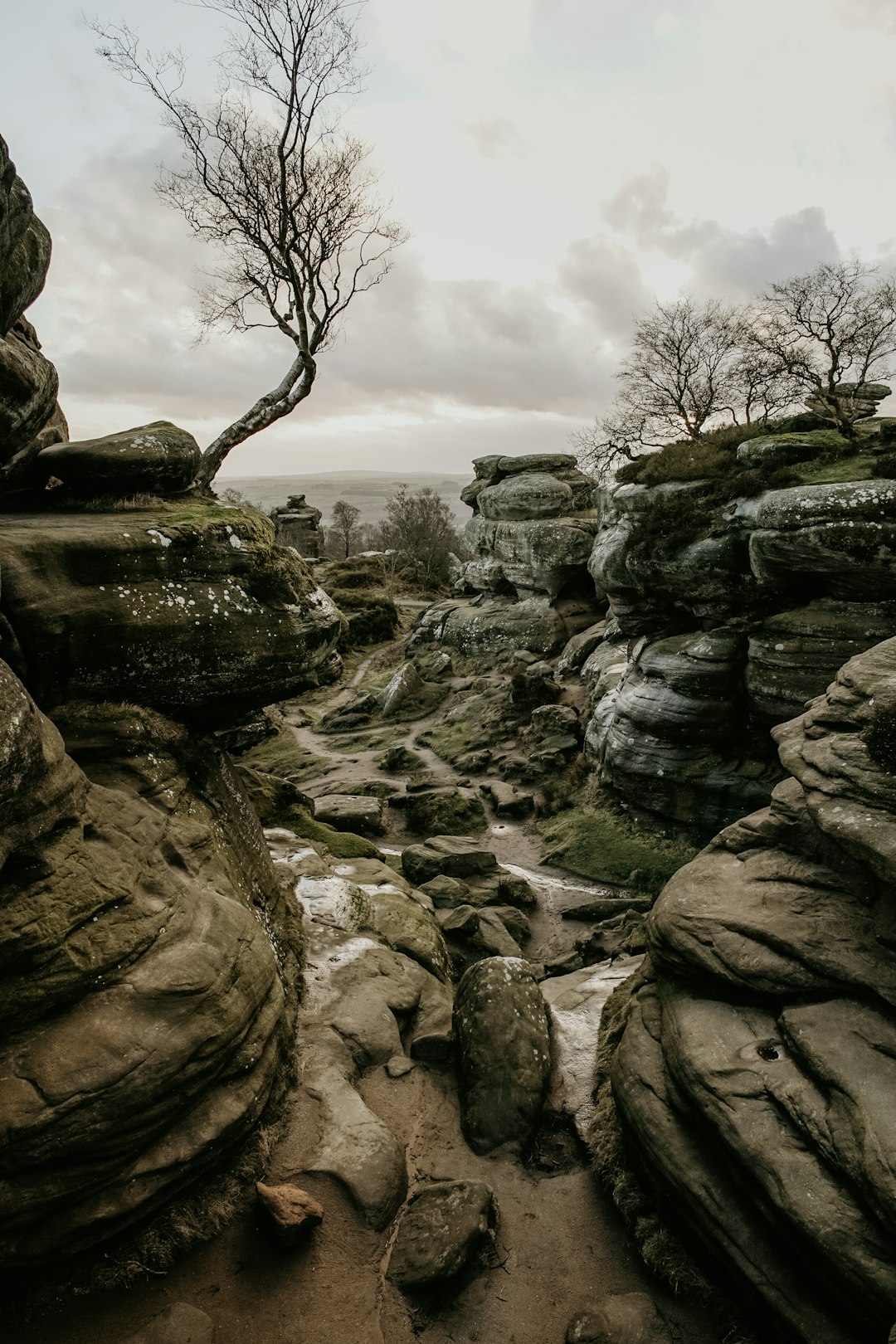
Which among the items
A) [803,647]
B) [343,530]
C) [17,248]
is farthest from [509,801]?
[343,530]

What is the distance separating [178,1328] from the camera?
Result: 6.79 meters

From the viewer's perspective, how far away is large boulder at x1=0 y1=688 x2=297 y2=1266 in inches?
263

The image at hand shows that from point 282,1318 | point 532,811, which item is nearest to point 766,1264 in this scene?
point 282,1318

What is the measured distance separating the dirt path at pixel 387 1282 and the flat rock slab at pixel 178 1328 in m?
0.03

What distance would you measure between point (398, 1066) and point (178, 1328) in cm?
446

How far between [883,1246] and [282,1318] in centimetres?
612

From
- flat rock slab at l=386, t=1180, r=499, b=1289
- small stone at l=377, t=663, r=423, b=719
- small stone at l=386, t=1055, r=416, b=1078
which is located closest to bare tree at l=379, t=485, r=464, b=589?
small stone at l=377, t=663, r=423, b=719

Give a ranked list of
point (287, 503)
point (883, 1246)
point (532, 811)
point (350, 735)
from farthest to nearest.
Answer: point (287, 503), point (350, 735), point (532, 811), point (883, 1246)

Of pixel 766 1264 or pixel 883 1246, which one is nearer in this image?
pixel 883 1246

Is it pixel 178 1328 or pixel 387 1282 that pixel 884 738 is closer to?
pixel 387 1282

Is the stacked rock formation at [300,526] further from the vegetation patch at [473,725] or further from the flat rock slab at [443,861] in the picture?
the flat rock slab at [443,861]

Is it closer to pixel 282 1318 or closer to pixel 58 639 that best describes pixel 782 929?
pixel 282 1318

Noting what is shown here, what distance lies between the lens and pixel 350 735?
1379 inches

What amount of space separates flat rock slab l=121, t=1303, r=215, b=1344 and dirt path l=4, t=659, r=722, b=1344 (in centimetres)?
3
